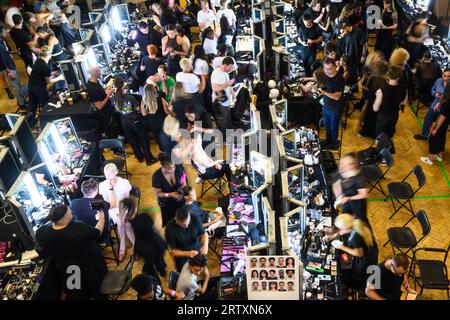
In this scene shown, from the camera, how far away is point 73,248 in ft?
17.1

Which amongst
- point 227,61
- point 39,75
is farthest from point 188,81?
point 39,75

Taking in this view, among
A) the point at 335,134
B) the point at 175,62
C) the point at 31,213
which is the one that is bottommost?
the point at 335,134

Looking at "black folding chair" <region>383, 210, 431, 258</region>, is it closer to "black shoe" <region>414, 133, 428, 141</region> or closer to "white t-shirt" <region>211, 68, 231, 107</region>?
"black shoe" <region>414, 133, 428, 141</region>

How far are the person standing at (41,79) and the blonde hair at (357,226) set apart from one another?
5996 mm

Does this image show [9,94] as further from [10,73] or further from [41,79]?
[41,79]

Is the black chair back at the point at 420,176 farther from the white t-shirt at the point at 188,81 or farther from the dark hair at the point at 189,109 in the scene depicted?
the white t-shirt at the point at 188,81

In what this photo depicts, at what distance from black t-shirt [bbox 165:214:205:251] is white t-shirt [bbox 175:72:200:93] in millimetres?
3117

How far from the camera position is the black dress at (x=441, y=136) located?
7.22 meters

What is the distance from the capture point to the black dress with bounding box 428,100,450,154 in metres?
7.22

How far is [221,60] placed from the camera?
26.4ft

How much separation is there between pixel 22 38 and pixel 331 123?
6799mm

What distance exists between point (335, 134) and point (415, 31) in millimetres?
2912
